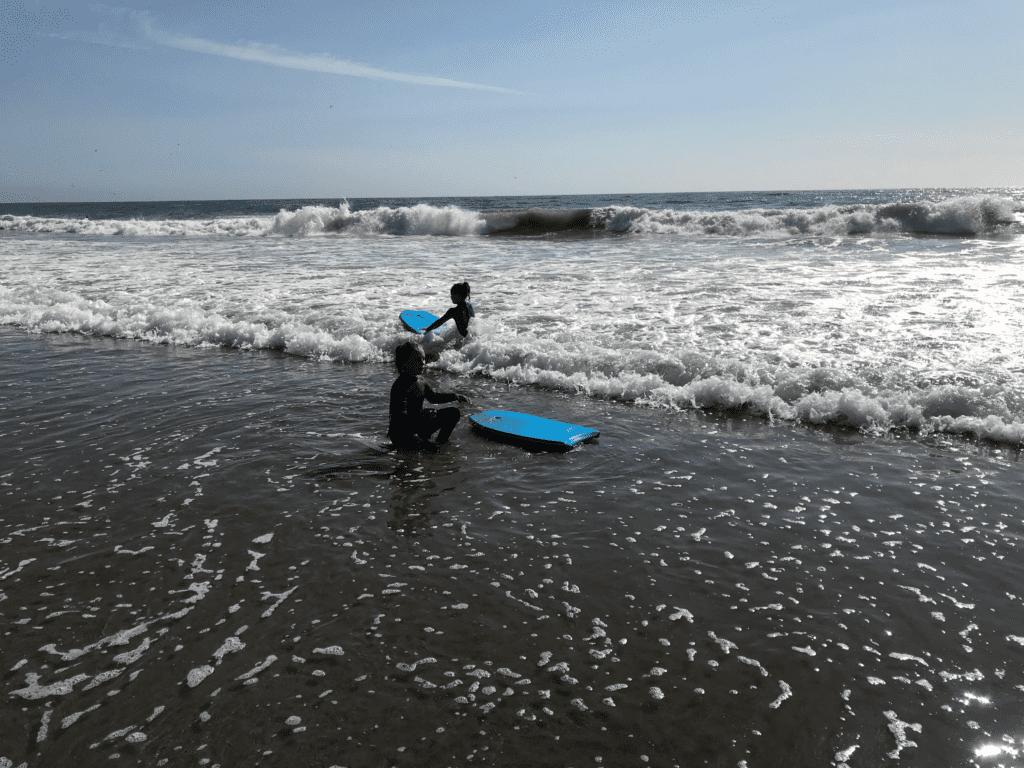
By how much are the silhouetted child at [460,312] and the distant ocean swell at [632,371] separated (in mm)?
278

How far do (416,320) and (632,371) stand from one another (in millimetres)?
4182

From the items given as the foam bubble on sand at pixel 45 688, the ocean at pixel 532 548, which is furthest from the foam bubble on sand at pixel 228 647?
the foam bubble on sand at pixel 45 688

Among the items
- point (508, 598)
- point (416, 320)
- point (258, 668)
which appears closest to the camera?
point (258, 668)

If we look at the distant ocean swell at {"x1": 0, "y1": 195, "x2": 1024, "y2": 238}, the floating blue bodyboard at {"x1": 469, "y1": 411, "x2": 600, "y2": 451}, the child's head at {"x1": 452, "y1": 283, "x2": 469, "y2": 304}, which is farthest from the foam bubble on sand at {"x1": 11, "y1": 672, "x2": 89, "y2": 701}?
the distant ocean swell at {"x1": 0, "y1": 195, "x2": 1024, "y2": 238}

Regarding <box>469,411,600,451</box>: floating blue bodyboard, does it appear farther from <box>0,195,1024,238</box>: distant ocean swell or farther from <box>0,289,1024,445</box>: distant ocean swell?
<box>0,195,1024,238</box>: distant ocean swell

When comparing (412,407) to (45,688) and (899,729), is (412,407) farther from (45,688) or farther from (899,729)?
(899,729)

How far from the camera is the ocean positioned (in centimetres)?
290

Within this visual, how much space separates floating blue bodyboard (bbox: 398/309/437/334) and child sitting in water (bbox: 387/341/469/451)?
14.4ft

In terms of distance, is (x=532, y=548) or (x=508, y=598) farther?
(x=532, y=548)

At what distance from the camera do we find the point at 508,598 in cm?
384

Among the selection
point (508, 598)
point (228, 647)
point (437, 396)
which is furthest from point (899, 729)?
point (437, 396)

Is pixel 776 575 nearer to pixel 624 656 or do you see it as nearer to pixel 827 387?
pixel 624 656

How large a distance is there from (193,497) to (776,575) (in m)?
4.30

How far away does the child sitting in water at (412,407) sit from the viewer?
6152 mm
